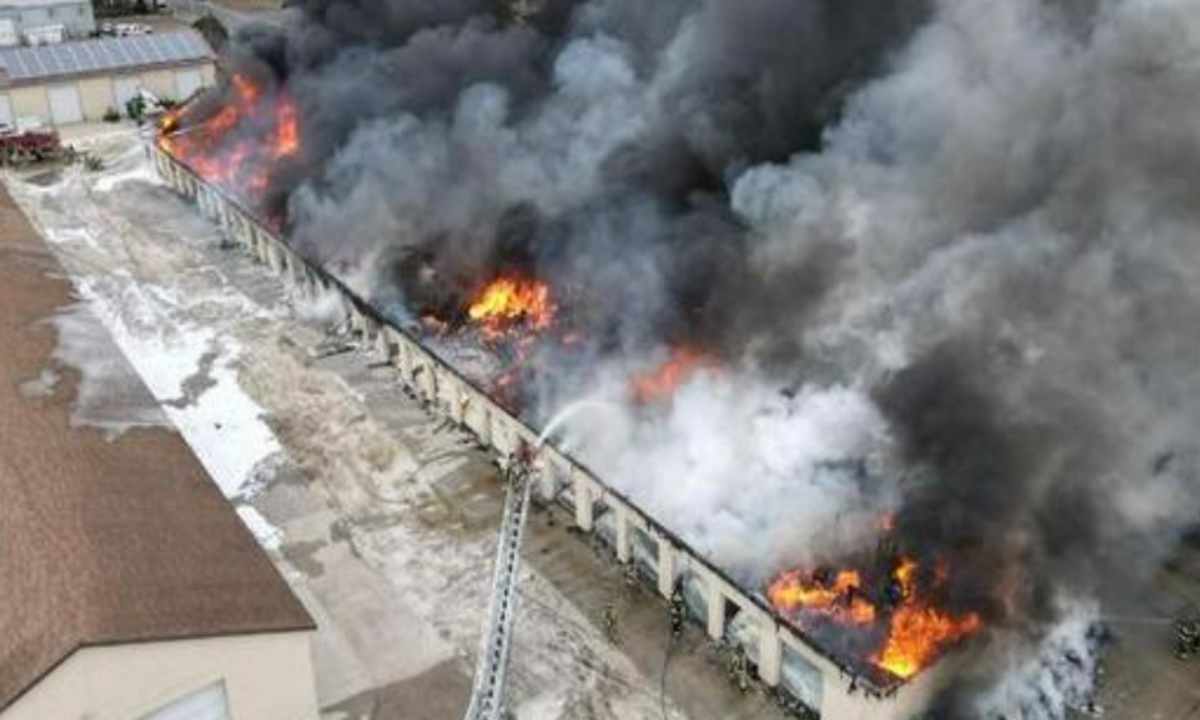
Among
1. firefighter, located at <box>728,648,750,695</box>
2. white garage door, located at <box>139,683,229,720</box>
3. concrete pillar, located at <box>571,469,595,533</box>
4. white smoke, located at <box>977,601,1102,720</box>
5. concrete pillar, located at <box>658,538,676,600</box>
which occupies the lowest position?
white smoke, located at <box>977,601,1102,720</box>

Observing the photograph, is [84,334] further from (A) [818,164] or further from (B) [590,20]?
(B) [590,20]

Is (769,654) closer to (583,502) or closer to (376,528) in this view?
(583,502)

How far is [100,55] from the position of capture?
164ft

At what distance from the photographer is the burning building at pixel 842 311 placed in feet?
62.7

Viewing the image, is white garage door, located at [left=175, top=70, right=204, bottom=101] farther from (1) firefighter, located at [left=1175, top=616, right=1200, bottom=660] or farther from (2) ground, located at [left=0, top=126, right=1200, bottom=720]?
(1) firefighter, located at [left=1175, top=616, right=1200, bottom=660]

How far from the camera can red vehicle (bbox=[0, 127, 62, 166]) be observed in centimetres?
4538

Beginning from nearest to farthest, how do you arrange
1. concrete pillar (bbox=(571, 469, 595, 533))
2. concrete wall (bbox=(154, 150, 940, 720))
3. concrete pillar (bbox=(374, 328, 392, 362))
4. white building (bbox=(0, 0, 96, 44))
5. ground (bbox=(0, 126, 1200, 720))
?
1. concrete wall (bbox=(154, 150, 940, 720))
2. ground (bbox=(0, 126, 1200, 720))
3. concrete pillar (bbox=(571, 469, 595, 533))
4. concrete pillar (bbox=(374, 328, 392, 362))
5. white building (bbox=(0, 0, 96, 44))

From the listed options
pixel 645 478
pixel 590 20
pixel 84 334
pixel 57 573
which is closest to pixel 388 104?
pixel 590 20

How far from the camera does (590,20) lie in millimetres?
39719

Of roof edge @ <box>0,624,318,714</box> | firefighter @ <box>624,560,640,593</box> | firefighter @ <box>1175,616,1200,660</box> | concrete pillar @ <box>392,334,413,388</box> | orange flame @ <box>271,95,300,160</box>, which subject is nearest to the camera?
roof edge @ <box>0,624,318,714</box>

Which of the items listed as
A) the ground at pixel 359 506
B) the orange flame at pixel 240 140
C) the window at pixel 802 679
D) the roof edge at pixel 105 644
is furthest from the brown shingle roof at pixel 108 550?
the orange flame at pixel 240 140

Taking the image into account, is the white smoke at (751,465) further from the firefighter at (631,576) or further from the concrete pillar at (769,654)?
the firefighter at (631,576)

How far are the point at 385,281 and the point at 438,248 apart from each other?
77.2 inches

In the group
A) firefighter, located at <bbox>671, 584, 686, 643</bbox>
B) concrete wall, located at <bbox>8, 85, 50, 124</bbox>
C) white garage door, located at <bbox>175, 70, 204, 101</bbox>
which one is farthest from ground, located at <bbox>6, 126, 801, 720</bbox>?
white garage door, located at <bbox>175, 70, 204, 101</bbox>
